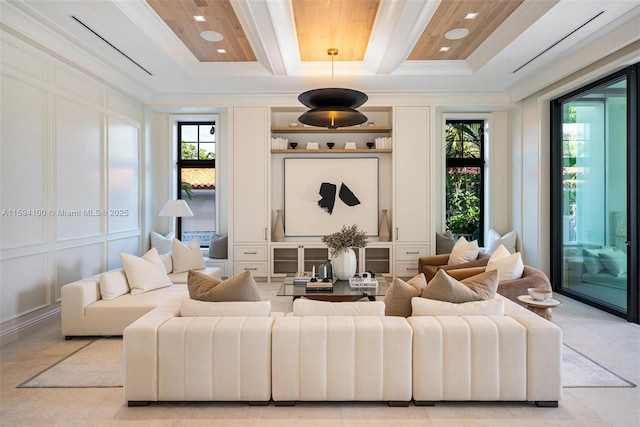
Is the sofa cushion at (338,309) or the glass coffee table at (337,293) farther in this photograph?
the glass coffee table at (337,293)

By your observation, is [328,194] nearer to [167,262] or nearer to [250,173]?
[250,173]

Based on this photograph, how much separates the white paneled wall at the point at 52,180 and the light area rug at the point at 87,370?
89 cm

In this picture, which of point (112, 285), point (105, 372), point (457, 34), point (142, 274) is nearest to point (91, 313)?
point (112, 285)

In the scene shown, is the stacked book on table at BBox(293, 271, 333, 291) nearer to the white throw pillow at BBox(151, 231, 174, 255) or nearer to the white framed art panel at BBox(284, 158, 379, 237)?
the white framed art panel at BBox(284, 158, 379, 237)

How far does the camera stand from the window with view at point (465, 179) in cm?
692

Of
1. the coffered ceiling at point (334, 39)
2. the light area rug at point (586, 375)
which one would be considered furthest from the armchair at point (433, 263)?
the coffered ceiling at point (334, 39)

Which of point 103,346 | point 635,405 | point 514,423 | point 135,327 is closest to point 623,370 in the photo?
point 635,405

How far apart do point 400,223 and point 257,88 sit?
2990 mm

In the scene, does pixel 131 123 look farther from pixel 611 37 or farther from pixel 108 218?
pixel 611 37

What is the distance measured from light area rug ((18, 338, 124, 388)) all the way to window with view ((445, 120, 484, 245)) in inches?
214

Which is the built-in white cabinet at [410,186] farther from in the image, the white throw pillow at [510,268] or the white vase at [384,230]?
the white throw pillow at [510,268]

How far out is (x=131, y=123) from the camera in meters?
5.86

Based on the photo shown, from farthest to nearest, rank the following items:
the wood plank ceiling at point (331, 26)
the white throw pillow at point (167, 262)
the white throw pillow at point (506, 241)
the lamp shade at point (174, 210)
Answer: the white throw pillow at point (506, 241) < the lamp shade at point (174, 210) < the white throw pillow at point (167, 262) < the wood plank ceiling at point (331, 26)

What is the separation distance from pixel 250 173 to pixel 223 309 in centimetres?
393
